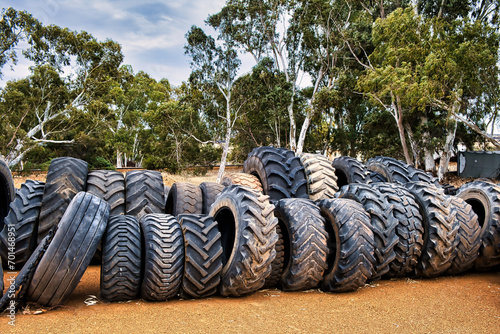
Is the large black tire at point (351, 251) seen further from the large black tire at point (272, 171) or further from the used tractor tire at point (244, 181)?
the used tractor tire at point (244, 181)

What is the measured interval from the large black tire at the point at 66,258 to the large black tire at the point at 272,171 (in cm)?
389

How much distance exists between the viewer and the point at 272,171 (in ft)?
24.1

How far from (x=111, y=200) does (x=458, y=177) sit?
28.2 m

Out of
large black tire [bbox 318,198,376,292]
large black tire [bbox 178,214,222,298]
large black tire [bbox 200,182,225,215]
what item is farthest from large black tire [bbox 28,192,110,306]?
large black tire [bbox 200,182,225,215]

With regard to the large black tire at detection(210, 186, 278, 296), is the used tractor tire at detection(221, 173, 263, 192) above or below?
above

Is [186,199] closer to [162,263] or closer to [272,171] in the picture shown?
[272,171]

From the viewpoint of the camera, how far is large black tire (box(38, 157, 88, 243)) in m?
5.48

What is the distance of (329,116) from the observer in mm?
36500

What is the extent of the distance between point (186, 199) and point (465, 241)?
4667 millimetres

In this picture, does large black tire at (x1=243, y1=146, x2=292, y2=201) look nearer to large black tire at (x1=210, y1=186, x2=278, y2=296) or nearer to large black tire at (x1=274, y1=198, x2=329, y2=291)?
large black tire at (x1=274, y1=198, x2=329, y2=291)

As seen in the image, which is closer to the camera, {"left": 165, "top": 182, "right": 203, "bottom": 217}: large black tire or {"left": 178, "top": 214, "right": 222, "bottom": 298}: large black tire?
{"left": 178, "top": 214, "right": 222, "bottom": 298}: large black tire

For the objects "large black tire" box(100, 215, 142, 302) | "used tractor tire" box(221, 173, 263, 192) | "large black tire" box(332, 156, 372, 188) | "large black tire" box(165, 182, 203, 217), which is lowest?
"large black tire" box(100, 215, 142, 302)

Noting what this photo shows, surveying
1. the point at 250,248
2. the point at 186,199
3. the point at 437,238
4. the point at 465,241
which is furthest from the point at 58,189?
the point at 465,241

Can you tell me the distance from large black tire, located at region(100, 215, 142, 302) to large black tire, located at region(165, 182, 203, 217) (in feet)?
8.19
